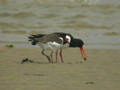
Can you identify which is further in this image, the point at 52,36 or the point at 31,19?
the point at 31,19

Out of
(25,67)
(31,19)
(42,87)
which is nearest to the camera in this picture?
(42,87)

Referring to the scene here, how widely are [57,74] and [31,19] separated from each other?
484 inches

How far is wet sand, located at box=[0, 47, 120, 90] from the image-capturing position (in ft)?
21.5

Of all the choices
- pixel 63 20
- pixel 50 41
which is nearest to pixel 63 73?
pixel 50 41

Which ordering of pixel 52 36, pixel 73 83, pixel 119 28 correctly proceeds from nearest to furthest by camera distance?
pixel 73 83 < pixel 52 36 < pixel 119 28

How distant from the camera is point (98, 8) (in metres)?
21.9

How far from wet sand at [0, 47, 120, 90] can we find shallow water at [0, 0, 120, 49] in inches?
96.8

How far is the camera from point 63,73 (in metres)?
7.90

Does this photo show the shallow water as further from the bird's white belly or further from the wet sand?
the bird's white belly

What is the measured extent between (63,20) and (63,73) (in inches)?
453

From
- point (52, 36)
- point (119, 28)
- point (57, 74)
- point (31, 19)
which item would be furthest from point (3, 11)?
point (57, 74)

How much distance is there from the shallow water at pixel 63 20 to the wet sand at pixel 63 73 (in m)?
2.46

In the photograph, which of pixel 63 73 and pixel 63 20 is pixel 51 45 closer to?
pixel 63 73

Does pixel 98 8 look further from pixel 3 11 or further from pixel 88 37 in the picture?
pixel 88 37
